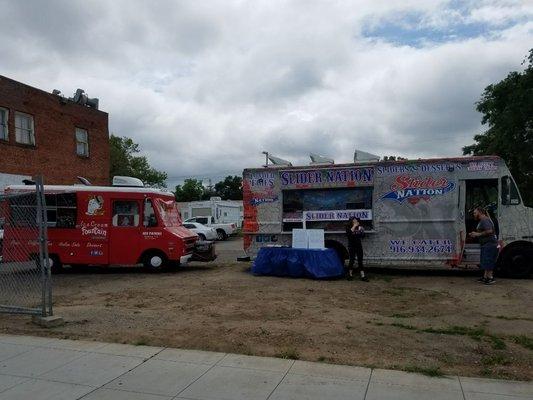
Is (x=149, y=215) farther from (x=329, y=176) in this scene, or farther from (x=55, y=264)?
(x=329, y=176)

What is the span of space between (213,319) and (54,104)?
2010 cm

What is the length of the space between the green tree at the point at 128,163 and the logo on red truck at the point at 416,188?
4170 centimetres

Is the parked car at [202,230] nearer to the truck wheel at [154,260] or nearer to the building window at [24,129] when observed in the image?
the building window at [24,129]

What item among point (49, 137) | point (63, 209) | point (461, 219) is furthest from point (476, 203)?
point (49, 137)

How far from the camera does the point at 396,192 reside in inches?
508

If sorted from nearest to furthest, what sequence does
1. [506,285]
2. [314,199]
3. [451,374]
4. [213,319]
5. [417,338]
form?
[451,374]
[417,338]
[213,319]
[506,285]
[314,199]

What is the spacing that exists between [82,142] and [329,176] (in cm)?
1762

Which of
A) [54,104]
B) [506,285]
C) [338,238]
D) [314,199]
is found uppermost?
[54,104]

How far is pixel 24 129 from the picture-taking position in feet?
74.4

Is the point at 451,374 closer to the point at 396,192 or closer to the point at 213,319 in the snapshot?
the point at 213,319

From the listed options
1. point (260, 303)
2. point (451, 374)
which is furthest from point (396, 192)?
point (451, 374)

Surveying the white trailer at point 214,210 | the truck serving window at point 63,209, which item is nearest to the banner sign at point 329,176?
the truck serving window at point 63,209

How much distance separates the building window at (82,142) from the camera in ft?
86.6

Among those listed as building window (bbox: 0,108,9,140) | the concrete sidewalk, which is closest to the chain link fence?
the concrete sidewalk
